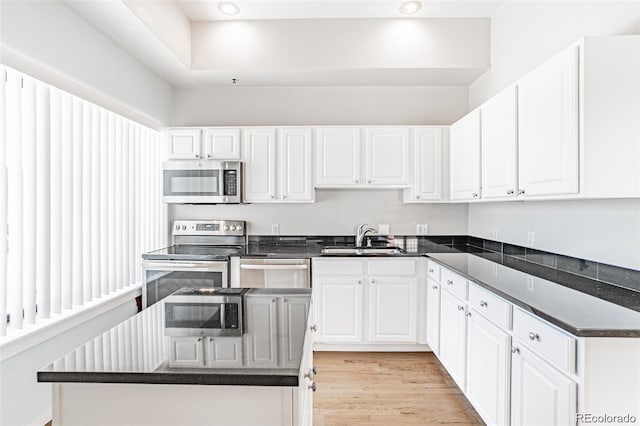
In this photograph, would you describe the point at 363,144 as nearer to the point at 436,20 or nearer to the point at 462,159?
the point at 462,159

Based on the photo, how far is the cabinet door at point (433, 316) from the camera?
2893 millimetres

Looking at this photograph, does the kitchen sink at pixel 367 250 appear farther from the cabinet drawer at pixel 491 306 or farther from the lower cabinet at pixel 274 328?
the lower cabinet at pixel 274 328

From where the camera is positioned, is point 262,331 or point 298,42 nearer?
point 262,331

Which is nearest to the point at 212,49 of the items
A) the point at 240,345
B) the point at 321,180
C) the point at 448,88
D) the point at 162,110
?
the point at 162,110

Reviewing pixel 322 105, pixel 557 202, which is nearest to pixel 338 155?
pixel 322 105

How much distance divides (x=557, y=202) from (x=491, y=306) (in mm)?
906

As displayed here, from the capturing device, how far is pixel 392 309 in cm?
323

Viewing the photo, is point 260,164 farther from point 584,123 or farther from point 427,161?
point 584,123

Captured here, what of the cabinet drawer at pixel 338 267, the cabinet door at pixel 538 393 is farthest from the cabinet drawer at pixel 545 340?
the cabinet drawer at pixel 338 267

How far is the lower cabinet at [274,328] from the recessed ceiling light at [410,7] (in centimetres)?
265

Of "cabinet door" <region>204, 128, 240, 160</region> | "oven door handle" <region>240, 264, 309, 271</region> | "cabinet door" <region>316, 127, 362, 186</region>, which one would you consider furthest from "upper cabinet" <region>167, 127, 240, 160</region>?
"oven door handle" <region>240, 264, 309, 271</region>

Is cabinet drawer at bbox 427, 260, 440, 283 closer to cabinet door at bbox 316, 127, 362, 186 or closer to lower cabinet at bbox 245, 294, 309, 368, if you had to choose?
cabinet door at bbox 316, 127, 362, 186

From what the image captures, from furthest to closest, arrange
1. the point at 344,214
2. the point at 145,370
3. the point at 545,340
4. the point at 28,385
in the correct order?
1. the point at 344,214
2. the point at 28,385
3. the point at 545,340
4. the point at 145,370

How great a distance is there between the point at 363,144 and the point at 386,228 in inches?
36.2
